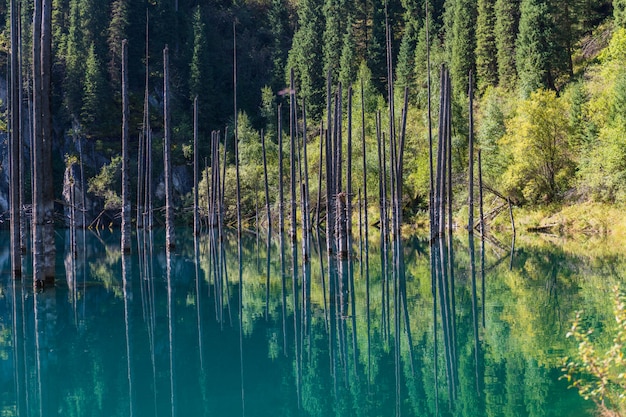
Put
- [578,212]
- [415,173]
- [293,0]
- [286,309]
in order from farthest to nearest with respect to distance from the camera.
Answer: [293,0], [415,173], [578,212], [286,309]

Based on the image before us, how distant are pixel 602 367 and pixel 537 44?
194ft

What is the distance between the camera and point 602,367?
7.35 meters

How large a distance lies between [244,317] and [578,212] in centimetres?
3262

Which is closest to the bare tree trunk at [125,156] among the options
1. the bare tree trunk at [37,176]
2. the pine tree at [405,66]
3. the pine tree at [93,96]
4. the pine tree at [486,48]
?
the bare tree trunk at [37,176]

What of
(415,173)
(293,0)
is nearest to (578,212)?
(415,173)

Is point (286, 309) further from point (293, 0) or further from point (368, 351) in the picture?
point (293, 0)

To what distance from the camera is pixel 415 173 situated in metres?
56.7

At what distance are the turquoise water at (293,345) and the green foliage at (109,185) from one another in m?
49.2

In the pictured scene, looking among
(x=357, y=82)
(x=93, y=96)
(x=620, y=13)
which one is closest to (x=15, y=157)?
(x=620, y=13)

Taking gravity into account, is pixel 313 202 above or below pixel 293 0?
below

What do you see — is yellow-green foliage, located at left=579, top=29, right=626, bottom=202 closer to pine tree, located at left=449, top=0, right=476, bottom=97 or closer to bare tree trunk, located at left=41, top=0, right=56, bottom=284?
pine tree, located at left=449, top=0, right=476, bottom=97

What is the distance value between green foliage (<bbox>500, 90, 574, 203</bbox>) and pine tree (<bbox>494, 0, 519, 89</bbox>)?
60.5 feet

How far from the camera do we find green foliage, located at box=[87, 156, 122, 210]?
71062 millimetres

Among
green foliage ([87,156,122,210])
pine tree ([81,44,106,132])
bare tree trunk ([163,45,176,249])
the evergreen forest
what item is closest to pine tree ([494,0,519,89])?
the evergreen forest
